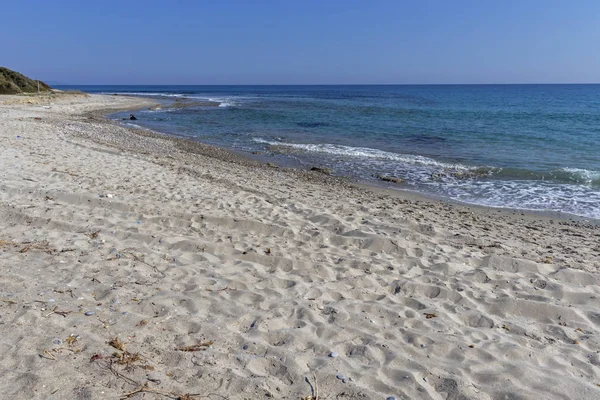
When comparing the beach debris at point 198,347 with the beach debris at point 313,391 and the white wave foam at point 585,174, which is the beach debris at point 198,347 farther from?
the white wave foam at point 585,174

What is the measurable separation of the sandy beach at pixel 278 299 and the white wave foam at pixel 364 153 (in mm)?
6167

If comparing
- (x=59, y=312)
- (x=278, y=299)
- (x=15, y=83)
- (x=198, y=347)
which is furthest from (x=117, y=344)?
(x=15, y=83)

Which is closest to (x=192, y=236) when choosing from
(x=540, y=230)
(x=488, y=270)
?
(x=488, y=270)

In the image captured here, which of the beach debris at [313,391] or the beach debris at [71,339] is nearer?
the beach debris at [313,391]

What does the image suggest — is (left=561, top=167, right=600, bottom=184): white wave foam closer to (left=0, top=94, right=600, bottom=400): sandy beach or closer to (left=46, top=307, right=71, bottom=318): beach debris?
(left=0, top=94, right=600, bottom=400): sandy beach

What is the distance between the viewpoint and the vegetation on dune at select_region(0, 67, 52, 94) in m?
38.0

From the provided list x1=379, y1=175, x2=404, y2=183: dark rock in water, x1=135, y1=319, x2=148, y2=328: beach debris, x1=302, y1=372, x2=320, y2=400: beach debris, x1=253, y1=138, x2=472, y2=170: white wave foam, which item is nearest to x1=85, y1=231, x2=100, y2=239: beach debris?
x1=135, y1=319, x2=148, y2=328: beach debris

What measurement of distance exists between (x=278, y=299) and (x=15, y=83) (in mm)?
46150

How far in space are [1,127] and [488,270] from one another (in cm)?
1585

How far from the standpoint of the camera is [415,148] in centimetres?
1739

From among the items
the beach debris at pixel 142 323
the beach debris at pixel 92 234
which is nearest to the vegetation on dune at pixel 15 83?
the beach debris at pixel 92 234

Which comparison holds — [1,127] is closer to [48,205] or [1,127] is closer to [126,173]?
[126,173]

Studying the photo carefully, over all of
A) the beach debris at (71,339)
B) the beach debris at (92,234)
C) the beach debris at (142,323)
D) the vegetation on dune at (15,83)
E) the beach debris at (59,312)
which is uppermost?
the vegetation on dune at (15,83)

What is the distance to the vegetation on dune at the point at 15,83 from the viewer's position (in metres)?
38.0
